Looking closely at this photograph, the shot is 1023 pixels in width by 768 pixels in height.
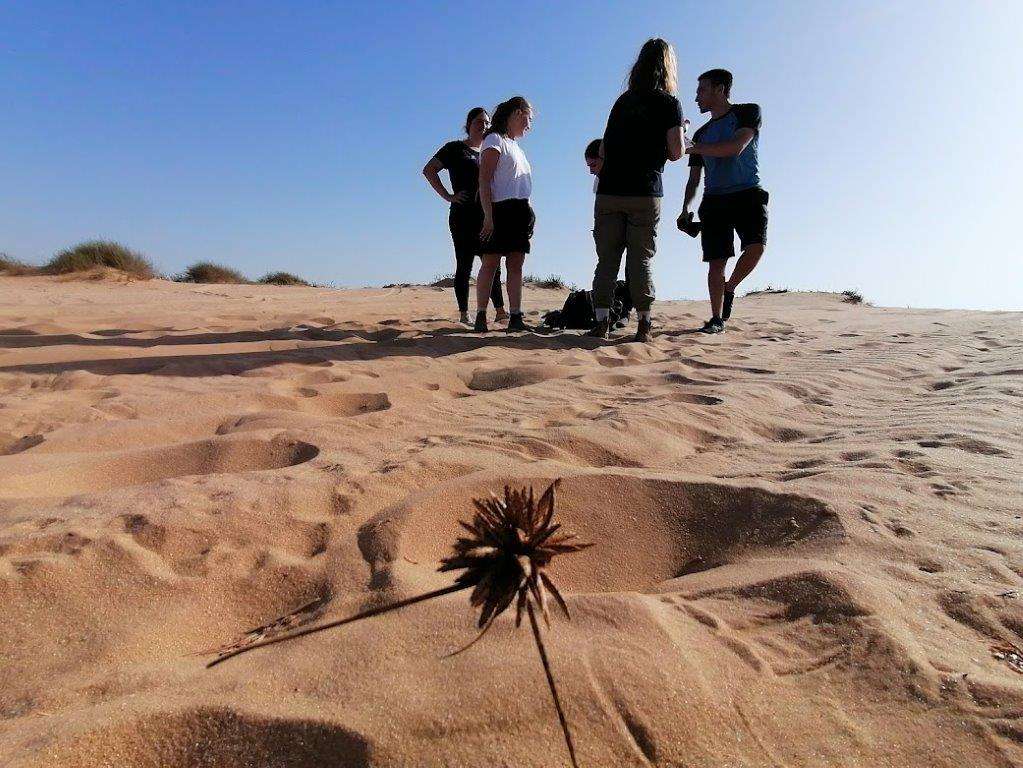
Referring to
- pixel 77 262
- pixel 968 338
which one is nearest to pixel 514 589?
pixel 968 338

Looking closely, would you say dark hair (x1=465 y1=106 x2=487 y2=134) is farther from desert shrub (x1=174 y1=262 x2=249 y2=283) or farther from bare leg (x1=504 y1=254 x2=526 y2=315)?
desert shrub (x1=174 y1=262 x2=249 y2=283)

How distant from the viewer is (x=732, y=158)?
15.9ft

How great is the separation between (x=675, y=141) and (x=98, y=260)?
36.2 ft

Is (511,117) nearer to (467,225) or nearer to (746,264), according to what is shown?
(467,225)

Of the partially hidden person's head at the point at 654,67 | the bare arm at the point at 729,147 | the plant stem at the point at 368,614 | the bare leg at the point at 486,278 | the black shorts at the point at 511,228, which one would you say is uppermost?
the partially hidden person's head at the point at 654,67

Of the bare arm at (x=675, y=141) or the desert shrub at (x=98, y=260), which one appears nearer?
the bare arm at (x=675, y=141)

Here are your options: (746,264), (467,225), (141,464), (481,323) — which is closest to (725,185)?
(746,264)

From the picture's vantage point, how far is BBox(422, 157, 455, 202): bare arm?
200 inches

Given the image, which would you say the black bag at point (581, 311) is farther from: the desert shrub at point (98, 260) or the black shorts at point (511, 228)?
the desert shrub at point (98, 260)

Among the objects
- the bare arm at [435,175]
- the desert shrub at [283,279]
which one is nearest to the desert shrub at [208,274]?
the desert shrub at [283,279]

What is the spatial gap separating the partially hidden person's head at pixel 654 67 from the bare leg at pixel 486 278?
5.32 ft

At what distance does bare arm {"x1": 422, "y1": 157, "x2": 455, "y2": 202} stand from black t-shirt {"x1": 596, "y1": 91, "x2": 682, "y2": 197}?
1.45m

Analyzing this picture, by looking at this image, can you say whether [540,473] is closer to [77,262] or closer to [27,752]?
[27,752]

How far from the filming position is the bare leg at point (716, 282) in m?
5.16
